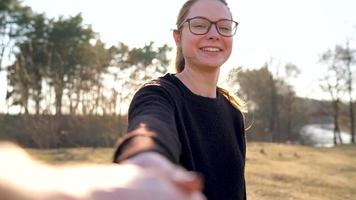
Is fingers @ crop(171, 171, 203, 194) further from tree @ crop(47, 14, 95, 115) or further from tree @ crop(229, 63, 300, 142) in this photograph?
tree @ crop(229, 63, 300, 142)

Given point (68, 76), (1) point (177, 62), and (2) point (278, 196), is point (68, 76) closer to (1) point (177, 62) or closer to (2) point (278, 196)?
(2) point (278, 196)

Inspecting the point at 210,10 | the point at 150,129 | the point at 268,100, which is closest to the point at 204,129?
the point at 210,10

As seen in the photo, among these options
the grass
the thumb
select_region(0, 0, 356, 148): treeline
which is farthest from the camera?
select_region(0, 0, 356, 148): treeline

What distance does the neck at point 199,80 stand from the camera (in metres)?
1.68

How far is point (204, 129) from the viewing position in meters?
1.61

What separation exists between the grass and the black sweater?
6.70 metres

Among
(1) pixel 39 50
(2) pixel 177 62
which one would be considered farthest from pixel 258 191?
(1) pixel 39 50

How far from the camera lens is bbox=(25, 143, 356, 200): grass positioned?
12789mm

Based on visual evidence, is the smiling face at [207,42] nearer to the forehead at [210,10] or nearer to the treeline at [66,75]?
the forehead at [210,10]

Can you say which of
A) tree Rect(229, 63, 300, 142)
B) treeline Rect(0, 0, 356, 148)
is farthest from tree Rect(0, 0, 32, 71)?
tree Rect(229, 63, 300, 142)

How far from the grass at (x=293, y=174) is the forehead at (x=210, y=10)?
6.80 metres

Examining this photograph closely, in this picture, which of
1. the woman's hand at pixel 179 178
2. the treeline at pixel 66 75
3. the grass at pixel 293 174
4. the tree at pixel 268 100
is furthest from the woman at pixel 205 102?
the tree at pixel 268 100

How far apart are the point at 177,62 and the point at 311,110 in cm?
4601

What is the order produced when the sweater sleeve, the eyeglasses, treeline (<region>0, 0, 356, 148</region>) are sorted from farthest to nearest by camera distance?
treeline (<region>0, 0, 356, 148</region>), the eyeglasses, the sweater sleeve
